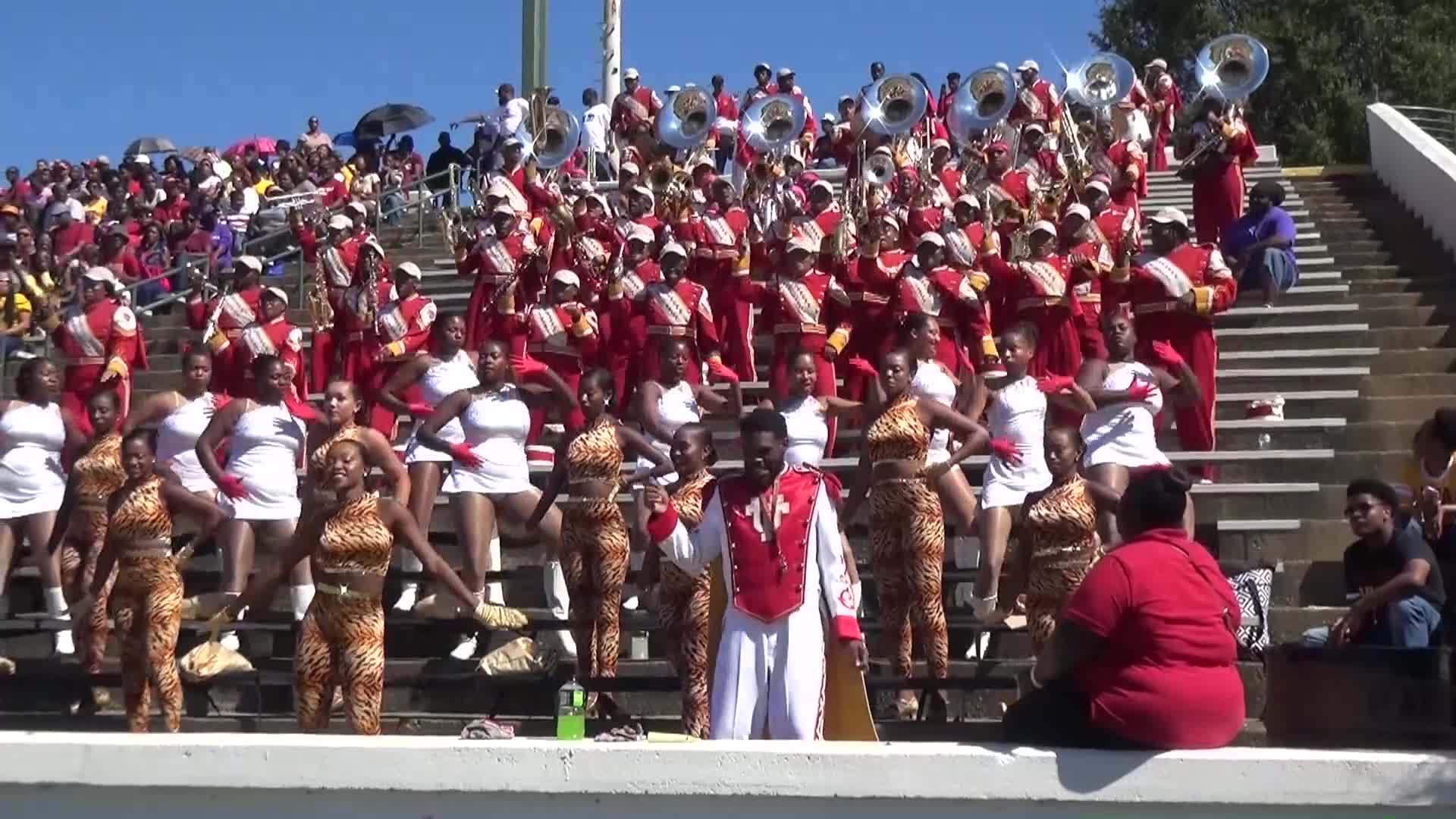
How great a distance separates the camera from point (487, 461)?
9852 mm

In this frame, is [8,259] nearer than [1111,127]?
Yes

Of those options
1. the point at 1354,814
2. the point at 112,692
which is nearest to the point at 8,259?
the point at 112,692

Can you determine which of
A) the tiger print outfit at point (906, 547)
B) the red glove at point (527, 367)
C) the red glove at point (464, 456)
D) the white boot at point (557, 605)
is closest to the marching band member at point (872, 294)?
the red glove at point (527, 367)

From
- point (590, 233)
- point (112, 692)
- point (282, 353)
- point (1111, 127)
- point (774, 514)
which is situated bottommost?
point (112, 692)

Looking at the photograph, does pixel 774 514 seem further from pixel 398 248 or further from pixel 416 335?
pixel 398 248

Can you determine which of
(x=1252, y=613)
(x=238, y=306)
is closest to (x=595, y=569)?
(x=1252, y=613)

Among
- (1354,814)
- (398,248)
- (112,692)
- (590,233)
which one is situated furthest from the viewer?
(398,248)

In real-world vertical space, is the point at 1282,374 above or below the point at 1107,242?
below

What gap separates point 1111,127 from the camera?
17.9 meters

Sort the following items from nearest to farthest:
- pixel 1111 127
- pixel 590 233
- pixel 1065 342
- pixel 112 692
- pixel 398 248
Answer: pixel 112 692 → pixel 1065 342 → pixel 590 233 → pixel 1111 127 → pixel 398 248

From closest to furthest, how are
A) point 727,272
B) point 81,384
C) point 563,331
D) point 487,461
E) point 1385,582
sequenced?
point 1385,582 → point 487,461 → point 563,331 → point 81,384 → point 727,272

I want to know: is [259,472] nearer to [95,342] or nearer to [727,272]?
[95,342]

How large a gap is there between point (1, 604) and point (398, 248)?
970cm

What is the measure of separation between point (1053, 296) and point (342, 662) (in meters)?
6.04
